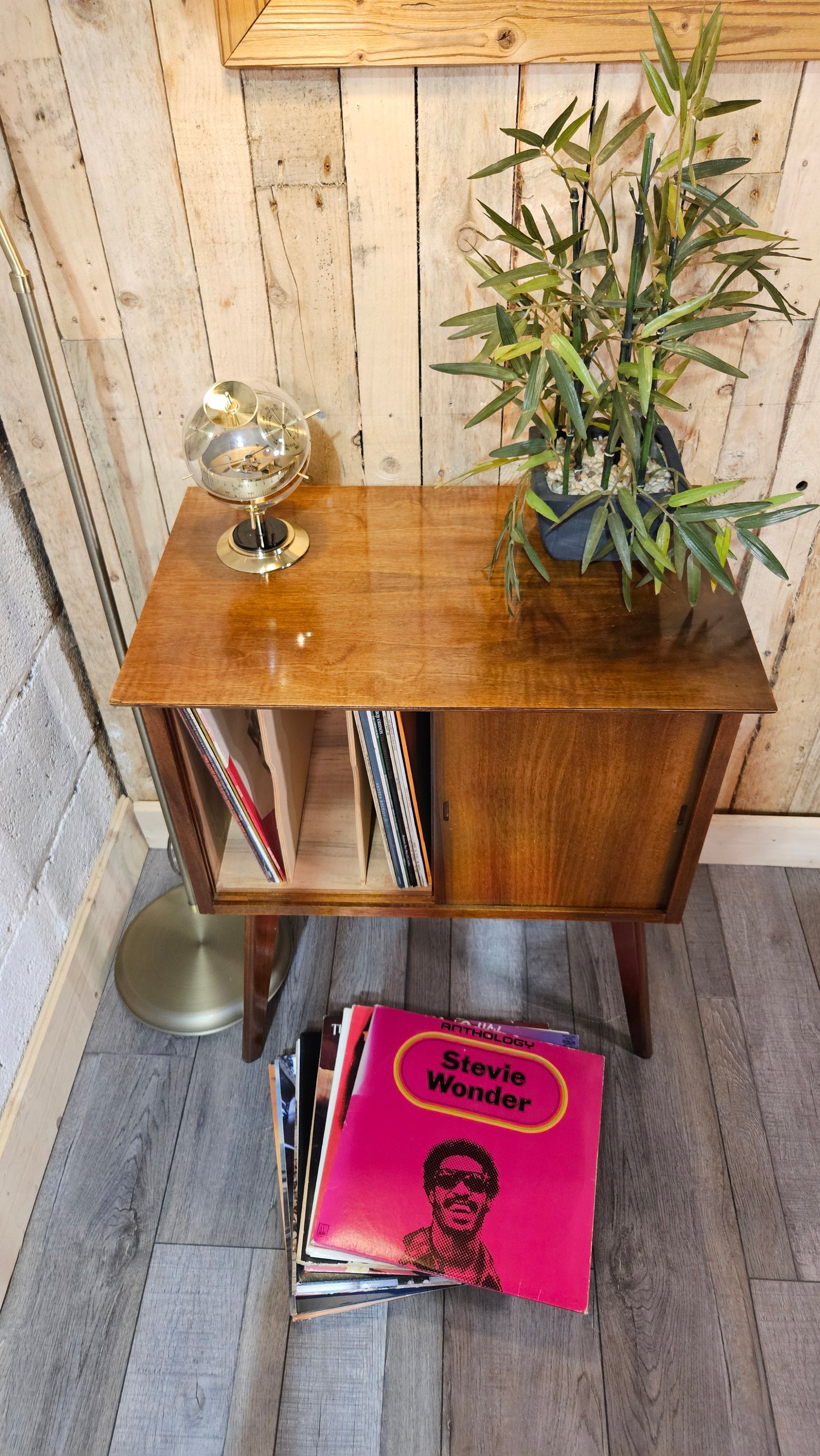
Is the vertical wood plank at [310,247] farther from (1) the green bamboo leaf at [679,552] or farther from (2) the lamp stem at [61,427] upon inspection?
(1) the green bamboo leaf at [679,552]

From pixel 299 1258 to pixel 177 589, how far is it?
925 mm

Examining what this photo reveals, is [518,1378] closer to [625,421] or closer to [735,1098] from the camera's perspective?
[735,1098]

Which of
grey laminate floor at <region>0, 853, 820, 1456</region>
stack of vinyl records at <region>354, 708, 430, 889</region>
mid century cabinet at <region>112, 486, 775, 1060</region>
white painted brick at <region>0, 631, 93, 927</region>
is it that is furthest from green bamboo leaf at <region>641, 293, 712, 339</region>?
grey laminate floor at <region>0, 853, 820, 1456</region>

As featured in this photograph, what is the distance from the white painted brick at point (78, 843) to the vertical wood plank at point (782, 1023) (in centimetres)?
113

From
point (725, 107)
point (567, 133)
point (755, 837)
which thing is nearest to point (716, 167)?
point (725, 107)

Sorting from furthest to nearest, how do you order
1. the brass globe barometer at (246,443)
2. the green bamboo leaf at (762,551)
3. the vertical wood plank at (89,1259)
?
1. the vertical wood plank at (89,1259)
2. the brass globe barometer at (246,443)
3. the green bamboo leaf at (762,551)

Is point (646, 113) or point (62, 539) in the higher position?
point (646, 113)

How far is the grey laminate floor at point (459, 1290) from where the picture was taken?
130 centimetres

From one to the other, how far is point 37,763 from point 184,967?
44 centimetres

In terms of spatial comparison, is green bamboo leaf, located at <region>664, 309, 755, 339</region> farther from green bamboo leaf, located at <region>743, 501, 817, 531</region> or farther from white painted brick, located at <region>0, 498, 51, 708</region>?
white painted brick, located at <region>0, 498, 51, 708</region>

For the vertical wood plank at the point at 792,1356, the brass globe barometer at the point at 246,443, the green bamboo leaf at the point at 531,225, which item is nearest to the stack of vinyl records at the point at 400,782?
the brass globe barometer at the point at 246,443

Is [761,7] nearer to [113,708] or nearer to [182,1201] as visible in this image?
[113,708]

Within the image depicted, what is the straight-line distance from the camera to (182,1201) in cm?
148

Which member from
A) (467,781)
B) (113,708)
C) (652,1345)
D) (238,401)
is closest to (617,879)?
(467,781)
